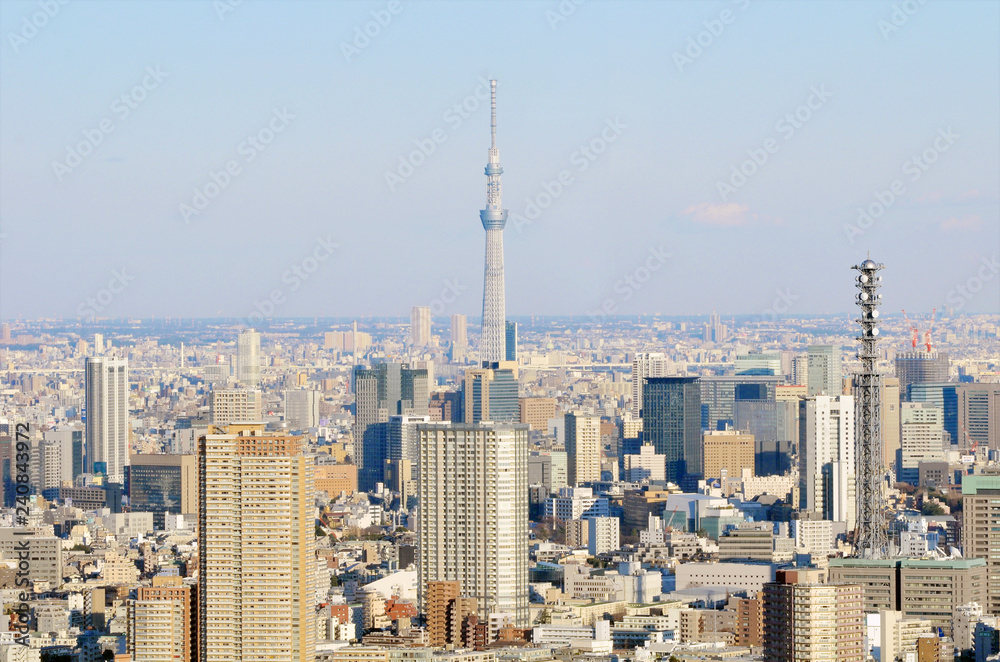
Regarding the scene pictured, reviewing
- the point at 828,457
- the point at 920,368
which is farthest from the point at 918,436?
the point at 828,457

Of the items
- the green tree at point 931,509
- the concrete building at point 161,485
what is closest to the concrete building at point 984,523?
the green tree at point 931,509

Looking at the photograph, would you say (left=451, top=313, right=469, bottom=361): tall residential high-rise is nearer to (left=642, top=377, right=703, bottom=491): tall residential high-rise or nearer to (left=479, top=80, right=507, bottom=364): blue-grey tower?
(left=479, top=80, right=507, bottom=364): blue-grey tower

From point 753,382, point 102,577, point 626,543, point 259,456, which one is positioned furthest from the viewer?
point 753,382

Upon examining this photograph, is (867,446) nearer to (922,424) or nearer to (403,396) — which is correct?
(922,424)

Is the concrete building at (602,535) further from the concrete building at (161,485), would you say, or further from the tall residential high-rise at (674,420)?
the tall residential high-rise at (674,420)

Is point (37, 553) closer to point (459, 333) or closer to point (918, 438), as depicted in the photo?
point (918, 438)

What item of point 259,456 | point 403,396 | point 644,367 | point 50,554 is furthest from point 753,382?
point 259,456

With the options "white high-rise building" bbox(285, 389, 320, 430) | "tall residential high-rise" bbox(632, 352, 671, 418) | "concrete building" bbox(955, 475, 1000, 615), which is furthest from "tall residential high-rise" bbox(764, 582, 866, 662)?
"tall residential high-rise" bbox(632, 352, 671, 418)
